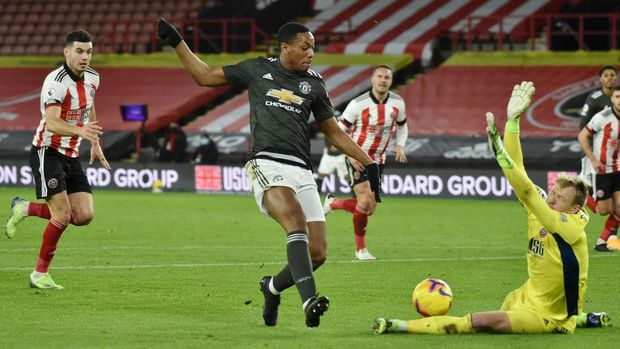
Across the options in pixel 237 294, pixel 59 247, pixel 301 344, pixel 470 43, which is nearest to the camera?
pixel 301 344

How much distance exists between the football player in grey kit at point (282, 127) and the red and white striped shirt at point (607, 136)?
24.6ft

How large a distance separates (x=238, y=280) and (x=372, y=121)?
374cm

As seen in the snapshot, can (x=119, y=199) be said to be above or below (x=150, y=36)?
below

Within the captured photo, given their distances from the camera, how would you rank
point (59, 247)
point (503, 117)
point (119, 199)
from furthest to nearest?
point (503, 117) < point (119, 199) < point (59, 247)

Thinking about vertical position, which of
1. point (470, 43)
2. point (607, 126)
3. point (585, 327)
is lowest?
point (585, 327)

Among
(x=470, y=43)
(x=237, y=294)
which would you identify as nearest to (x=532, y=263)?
(x=237, y=294)

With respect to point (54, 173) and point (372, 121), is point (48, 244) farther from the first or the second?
point (372, 121)

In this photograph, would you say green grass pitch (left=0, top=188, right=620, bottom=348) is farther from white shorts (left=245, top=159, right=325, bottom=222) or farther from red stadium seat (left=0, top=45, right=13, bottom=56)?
red stadium seat (left=0, top=45, right=13, bottom=56)

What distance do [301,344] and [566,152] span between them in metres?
19.9

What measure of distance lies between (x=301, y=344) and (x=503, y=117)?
23.4m

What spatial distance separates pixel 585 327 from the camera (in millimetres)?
9109

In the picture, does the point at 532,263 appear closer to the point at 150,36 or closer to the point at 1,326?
the point at 1,326

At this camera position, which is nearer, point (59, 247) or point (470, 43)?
point (59, 247)

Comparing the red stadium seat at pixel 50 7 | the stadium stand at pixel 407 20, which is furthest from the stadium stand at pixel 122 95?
the stadium stand at pixel 407 20
